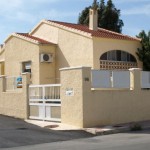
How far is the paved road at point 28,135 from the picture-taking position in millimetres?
13995

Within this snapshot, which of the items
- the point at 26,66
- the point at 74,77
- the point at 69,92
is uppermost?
the point at 26,66

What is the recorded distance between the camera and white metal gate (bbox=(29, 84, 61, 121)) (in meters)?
19.2

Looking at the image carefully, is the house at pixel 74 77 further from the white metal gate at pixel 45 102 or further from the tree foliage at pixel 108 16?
the tree foliage at pixel 108 16

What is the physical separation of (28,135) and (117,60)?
11.4 meters

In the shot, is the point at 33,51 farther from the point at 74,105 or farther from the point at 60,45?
the point at 74,105

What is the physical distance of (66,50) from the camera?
85.3 feet

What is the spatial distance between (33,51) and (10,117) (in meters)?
5.48

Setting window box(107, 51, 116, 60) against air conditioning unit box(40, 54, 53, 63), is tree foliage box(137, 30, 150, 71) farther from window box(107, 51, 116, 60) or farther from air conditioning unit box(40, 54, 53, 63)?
air conditioning unit box(40, 54, 53, 63)

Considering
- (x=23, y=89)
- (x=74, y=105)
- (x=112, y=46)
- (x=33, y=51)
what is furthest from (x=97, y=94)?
(x=33, y=51)

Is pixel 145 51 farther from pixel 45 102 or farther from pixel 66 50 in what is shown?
pixel 45 102

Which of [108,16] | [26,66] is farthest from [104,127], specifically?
[108,16]

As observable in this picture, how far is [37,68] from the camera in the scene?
25.9 metres

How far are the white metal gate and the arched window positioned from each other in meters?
5.53

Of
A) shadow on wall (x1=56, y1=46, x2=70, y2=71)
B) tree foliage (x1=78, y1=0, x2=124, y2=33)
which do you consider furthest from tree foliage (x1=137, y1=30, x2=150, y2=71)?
tree foliage (x1=78, y1=0, x2=124, y2=33)
